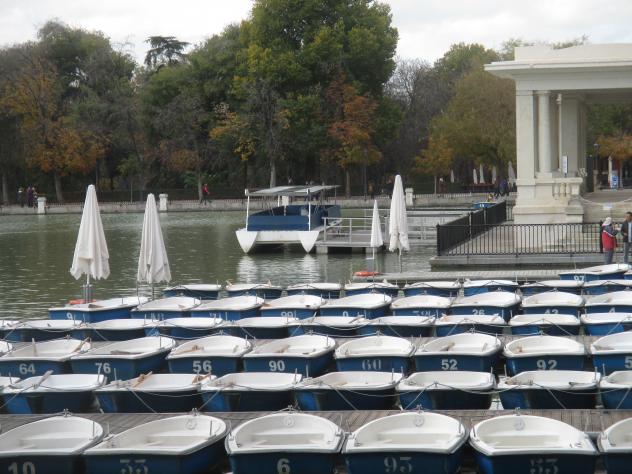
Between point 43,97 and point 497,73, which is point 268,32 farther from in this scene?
point 497,73

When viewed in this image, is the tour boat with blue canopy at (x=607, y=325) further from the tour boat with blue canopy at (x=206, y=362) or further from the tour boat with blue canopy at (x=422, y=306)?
the tour boat with blue canopy at (x=206, y=362)

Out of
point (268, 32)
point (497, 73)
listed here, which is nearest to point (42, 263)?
point (497, 73)

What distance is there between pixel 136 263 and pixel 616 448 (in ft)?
99.6

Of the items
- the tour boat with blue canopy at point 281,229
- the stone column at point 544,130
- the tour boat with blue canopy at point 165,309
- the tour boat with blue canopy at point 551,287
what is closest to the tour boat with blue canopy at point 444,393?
the tour boat with blue canopy at point 165,309

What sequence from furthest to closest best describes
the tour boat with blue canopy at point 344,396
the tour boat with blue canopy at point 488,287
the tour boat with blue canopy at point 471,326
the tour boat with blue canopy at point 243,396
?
1. the tour boat with blue canopy at point 488,287
2. the tour boat with blue canopy at point 471,326
3. the tour boat with blue canopy at point 243,396
4. the tour boat with blue canopy at point 344,396

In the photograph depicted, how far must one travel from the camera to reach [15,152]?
81.4 meters

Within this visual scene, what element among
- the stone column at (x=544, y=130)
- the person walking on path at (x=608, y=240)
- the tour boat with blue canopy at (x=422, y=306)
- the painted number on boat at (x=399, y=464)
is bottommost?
the painted number on boat at (x=399, y=464)

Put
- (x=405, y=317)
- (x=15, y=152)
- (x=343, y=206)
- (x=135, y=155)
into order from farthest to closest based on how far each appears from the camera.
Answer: (x=135, y=155), (x=15, y=152), (x=343, y=206), (x=405, y=317)

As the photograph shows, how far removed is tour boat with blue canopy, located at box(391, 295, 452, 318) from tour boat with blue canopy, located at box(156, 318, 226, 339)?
3.45m

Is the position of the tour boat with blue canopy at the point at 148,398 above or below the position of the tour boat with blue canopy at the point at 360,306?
below

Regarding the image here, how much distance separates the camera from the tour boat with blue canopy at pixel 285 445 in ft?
33.3

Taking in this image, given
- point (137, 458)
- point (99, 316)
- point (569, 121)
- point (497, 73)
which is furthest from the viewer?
point (569, 121)

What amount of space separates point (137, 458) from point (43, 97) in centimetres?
7552

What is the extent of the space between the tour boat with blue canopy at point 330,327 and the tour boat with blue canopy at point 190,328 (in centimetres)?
145
